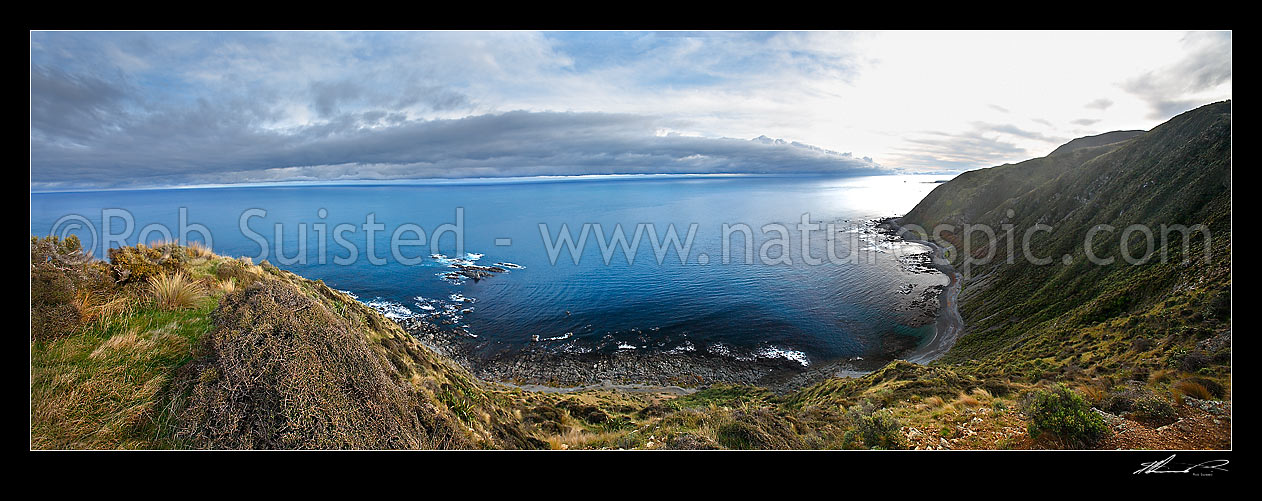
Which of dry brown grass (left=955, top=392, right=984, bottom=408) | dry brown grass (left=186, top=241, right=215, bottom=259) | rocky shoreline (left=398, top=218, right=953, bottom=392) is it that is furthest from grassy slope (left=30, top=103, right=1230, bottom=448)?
rocky shoreline (left=398, top=218, right=953, bottom=392)

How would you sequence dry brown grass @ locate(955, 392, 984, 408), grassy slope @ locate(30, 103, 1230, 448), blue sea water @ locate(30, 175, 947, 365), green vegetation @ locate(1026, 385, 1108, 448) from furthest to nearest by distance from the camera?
blue sea water @ locate(30, 175, 947, 365), dry brown grass @ locate(955, 392, 984, 408), green vegetation @ locate(1026, 385, 1108, 448), grassy slope @ locate(30, 103, 1230, 448)

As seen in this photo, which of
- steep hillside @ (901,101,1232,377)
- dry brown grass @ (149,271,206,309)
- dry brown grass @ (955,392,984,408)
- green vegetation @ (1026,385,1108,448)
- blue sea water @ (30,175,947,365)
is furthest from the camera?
blue sea water @ (30,175,947,365)

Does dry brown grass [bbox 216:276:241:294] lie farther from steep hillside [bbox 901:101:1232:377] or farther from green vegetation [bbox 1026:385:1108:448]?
steep hillside [bbox 901:101:1232:377]

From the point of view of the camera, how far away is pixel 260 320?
215 inches

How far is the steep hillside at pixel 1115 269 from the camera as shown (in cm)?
1289

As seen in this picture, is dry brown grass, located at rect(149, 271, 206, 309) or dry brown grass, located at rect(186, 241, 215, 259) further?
dry brown grass, located at rect(186, 241, 215, 259)

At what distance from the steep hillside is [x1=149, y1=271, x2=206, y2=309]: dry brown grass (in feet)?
62.2

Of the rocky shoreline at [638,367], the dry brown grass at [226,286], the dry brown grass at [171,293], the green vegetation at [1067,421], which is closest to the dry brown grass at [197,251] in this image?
the dry brown grass at [226,286]

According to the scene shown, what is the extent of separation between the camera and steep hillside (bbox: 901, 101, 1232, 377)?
12.9m

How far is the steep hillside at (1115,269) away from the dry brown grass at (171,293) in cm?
1895

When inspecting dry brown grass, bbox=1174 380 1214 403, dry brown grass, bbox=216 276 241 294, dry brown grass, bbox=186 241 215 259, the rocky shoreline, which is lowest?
the rocky shoreline

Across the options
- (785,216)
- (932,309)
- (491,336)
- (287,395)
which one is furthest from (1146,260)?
(785,216)

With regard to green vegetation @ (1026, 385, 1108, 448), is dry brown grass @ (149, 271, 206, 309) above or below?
above

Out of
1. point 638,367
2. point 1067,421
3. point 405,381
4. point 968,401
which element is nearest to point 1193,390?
point 968,401
